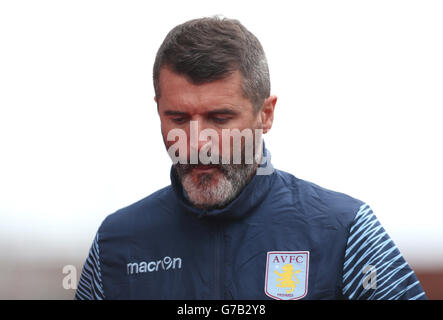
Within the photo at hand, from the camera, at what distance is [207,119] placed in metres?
1.20

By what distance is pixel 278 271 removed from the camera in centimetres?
121

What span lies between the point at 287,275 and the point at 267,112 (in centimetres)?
38

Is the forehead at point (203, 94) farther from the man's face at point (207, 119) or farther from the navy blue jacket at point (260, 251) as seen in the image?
the navy blue jacket at point (260, 251)

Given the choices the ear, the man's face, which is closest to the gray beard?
the man's face

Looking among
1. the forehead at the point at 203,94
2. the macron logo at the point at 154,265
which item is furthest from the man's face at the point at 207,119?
the macron logo at the point at 154,265

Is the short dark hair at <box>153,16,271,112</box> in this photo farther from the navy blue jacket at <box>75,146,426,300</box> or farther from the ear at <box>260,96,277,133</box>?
the navy blue jacket at <box>75,146,426,300</box>

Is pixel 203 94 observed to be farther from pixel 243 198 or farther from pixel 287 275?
pixel 287 275

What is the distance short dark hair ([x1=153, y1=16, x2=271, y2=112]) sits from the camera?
1.19 m

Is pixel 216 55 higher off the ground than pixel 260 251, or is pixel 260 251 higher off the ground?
pixel 216 55

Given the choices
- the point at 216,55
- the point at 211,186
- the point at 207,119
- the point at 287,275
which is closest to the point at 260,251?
the point at 287,275

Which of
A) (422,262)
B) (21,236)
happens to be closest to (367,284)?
(422,262)

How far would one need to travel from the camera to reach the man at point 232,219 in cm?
118
